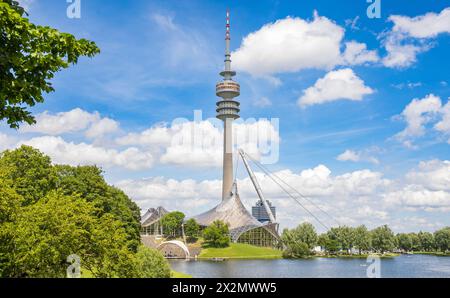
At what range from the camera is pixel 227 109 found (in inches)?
7288

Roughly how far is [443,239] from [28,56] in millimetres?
153808

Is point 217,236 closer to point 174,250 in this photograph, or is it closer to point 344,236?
point 174,250

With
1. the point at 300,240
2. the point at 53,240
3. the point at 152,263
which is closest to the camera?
the point at 53,240

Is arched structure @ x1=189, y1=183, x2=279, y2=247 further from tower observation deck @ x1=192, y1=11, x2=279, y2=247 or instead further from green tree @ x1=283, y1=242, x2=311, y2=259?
green tree @ x1=283, y1=242, x2=311, y2=259

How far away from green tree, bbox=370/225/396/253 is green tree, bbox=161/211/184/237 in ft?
206

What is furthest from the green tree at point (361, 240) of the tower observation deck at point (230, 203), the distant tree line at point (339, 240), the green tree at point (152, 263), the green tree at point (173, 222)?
the green tree at point (152, 263)

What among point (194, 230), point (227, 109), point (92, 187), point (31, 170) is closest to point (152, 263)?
point (92, 187)

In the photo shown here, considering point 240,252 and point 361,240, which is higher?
point 361,240

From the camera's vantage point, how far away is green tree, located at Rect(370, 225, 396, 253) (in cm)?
12850

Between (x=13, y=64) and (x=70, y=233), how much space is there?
16.1m

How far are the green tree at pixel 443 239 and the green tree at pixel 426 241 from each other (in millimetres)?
1745
